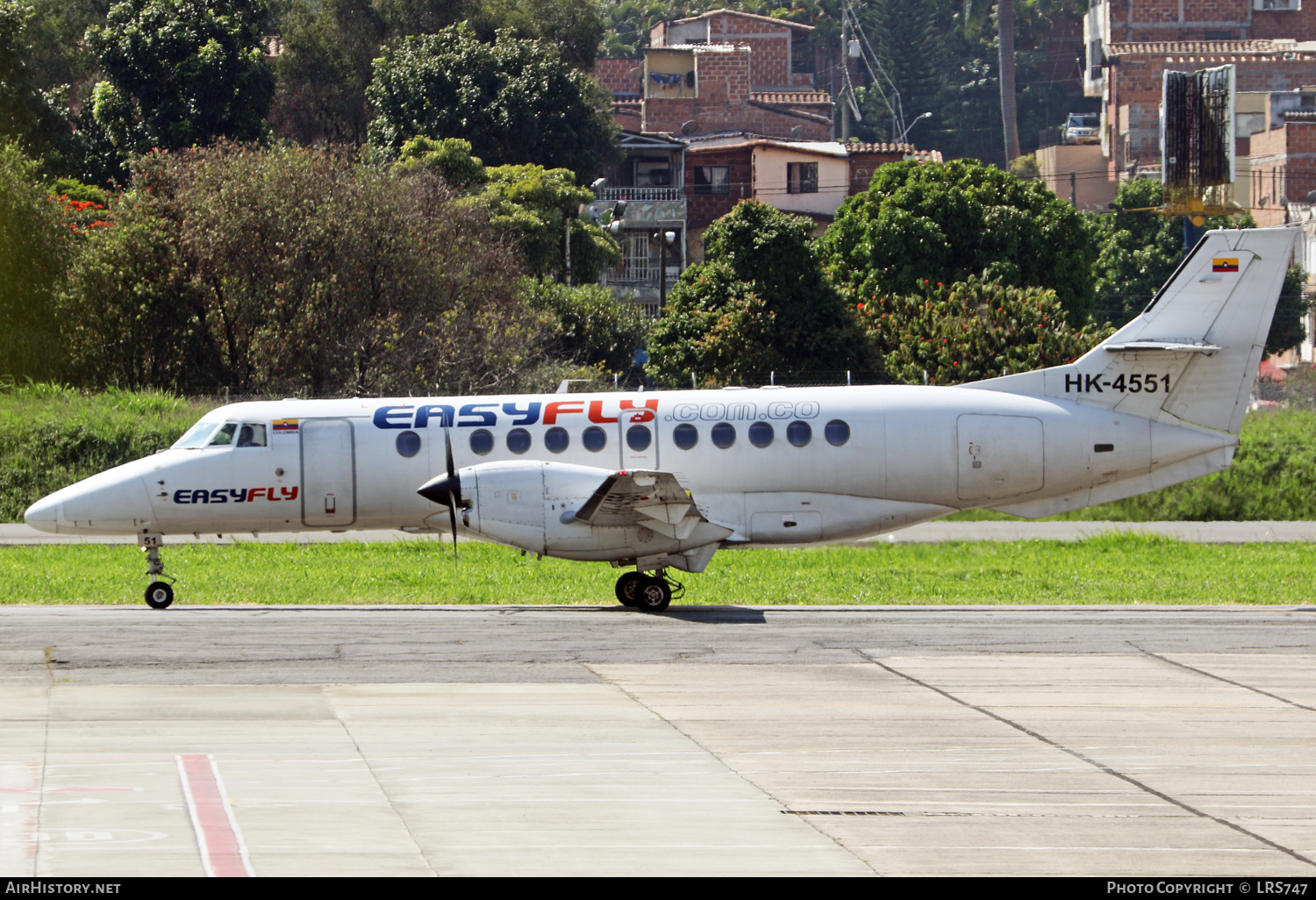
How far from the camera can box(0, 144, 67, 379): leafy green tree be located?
1609 inches

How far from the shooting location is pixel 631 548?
2166cm

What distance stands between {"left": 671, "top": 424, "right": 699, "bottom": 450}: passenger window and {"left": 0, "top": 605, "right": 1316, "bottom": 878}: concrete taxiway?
3180mm

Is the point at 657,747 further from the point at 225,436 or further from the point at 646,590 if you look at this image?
the point at 225,436

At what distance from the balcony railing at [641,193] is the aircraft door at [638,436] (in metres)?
63.0

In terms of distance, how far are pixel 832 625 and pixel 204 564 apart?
13824mm

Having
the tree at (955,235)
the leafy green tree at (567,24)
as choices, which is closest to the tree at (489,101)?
the leafy green tree at (567,24)

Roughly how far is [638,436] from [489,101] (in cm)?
5549

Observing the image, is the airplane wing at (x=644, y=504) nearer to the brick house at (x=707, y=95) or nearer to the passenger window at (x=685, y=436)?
the passenger window at (x=685, y=436)

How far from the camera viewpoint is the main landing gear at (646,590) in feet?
72.5

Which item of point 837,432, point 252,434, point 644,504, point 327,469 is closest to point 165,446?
point 252,434

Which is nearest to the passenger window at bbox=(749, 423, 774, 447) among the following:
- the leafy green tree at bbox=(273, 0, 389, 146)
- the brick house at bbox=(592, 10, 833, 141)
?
the leafy green tree at bbox=(273, 0, 389, 146)

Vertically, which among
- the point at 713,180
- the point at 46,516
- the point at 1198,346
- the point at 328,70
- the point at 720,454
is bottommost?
the point at 46,516

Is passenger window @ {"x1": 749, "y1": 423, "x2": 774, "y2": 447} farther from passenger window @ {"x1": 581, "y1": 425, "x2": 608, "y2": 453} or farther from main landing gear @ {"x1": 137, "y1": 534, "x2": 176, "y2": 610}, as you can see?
main landing gear @ {"x1": 137, "y1": 534, "x2": 176, "y2": 610}

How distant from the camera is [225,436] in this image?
2248 cm
